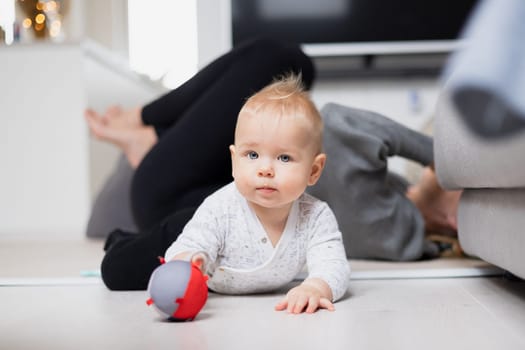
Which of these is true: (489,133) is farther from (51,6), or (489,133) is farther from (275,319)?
(51,6)

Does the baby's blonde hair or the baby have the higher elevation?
the baby's blonde hair

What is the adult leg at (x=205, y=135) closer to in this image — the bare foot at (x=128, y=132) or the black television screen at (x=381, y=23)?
the bare foot at (x=128, y=132)

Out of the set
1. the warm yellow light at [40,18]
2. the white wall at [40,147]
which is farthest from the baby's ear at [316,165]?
the warm yellow light at [40,18]

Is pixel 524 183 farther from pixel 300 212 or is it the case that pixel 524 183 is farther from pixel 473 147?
pixel 300 212

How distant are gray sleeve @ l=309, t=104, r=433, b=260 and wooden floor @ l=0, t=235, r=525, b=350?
20cm

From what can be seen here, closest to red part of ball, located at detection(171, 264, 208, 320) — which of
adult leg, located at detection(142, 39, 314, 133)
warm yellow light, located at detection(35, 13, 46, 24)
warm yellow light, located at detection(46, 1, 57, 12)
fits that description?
adult leg, located at detection(142, 39, 314, 133)

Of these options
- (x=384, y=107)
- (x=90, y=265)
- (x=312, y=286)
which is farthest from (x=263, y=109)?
(x=384, y=107)

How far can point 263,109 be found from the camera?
100 cm

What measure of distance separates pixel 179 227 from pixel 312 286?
1.01ft

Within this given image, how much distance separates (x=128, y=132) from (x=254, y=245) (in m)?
0.76

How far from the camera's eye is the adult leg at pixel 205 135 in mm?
1374

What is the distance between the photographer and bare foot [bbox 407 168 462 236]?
5.24 ft

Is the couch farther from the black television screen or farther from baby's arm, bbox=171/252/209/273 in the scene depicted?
the black television screen

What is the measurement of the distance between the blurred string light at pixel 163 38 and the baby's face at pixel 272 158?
2.20m
